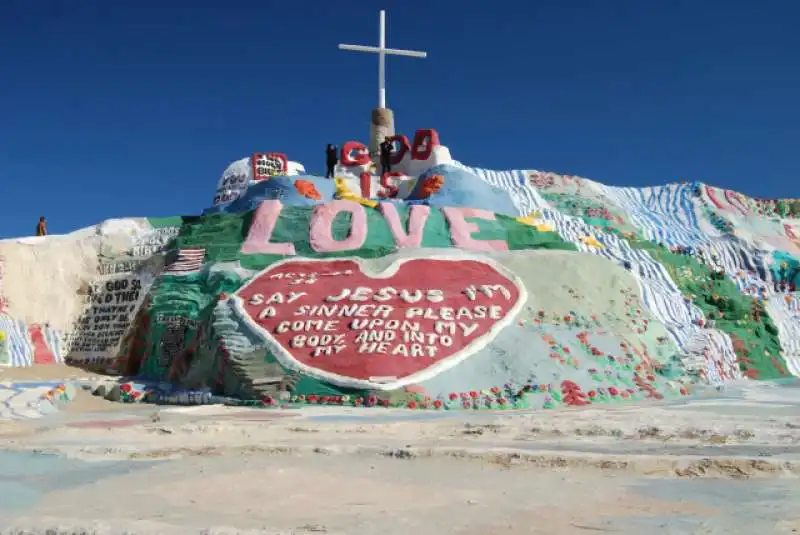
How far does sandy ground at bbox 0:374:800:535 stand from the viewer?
4.23 m

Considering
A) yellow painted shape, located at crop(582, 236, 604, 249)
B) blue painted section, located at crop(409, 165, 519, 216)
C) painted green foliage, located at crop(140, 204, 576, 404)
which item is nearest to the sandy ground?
painted green foliage, located at crop(140, 204, 576, 404)

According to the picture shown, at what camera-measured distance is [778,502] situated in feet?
15.1

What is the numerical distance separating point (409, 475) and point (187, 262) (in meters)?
11.8

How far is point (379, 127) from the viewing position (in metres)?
25.4

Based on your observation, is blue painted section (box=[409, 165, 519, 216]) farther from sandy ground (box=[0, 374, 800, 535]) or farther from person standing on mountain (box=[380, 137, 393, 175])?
sandy ground (box=[0, 374, 800, 535])

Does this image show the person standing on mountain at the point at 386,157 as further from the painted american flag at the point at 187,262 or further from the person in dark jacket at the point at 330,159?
the painted american flag at the point at 187,262

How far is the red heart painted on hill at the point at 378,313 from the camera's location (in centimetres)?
1145

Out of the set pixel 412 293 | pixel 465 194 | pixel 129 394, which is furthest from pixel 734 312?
pixel 129 394

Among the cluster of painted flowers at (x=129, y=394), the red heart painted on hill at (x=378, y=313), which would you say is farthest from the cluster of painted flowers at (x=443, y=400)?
the cluster of painted flowers at (x=129, y=394)

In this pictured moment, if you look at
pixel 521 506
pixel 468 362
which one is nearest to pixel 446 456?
pixel 521 506

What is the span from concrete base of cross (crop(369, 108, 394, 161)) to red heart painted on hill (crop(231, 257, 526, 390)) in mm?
11631

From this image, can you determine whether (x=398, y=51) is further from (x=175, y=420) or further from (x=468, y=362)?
(x=175, y=420)

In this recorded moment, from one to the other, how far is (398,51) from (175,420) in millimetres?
19219

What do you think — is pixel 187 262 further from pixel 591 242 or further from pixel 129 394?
pixel 591 242
